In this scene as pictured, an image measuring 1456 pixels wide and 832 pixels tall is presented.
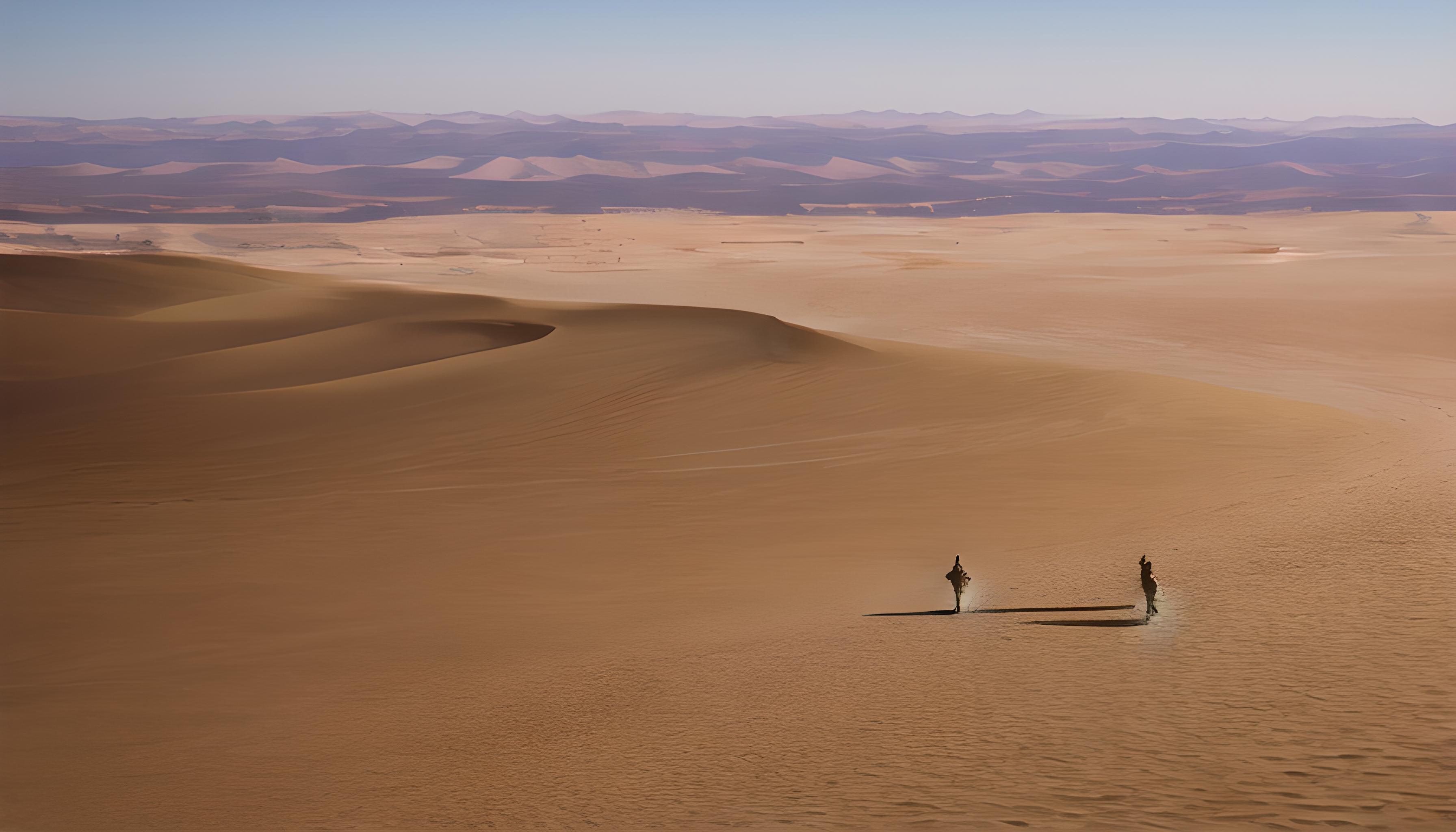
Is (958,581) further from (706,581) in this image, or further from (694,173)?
(694,173)

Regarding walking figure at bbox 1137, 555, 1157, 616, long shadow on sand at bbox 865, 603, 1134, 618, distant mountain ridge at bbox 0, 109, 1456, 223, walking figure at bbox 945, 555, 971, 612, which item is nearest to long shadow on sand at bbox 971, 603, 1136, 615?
long shadow on sand at bbox 865, 603, 1134, 618

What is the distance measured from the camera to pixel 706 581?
10.4 m

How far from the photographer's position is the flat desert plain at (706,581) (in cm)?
622

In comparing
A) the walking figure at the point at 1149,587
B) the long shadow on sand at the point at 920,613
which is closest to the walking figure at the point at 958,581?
the long shadow on sand at the point at 920,613

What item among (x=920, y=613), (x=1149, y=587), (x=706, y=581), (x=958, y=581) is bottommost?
(x=706, y=581)

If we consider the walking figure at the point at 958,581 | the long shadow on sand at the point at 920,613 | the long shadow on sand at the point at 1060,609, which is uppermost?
the walking figure at the point at 958,581

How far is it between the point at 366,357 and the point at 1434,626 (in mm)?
Result: 20584

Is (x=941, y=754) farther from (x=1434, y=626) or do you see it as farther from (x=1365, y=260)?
(x=1365, y=260)

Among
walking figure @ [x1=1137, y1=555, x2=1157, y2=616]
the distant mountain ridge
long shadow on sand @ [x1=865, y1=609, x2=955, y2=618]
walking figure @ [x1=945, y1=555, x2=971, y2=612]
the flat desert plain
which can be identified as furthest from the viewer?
the distant mountain ridge

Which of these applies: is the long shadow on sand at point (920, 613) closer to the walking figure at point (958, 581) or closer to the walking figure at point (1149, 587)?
the walking figure at point (958, 581)

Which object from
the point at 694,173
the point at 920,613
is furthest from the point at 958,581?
the point at 694,173

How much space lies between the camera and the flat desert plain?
6219 millimetres

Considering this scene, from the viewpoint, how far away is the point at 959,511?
12.4m

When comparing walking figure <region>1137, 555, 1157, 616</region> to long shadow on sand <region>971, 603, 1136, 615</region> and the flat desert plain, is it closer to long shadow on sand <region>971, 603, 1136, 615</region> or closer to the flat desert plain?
the flat desert plain
